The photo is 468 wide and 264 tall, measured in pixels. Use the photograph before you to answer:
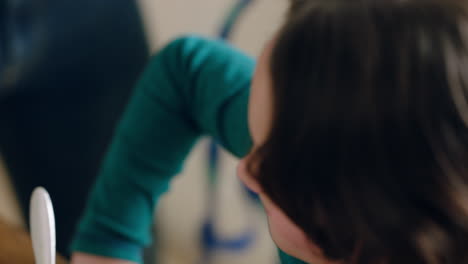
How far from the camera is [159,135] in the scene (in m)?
0.36

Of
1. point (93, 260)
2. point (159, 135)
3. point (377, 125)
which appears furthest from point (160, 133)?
point (377, 125)

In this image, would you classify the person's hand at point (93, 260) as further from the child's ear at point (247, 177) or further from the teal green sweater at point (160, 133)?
the child's ear at point (247, 177)

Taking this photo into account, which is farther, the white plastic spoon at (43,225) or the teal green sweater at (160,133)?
the teal green sweater at (160,133)

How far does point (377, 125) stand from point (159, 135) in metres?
0.22

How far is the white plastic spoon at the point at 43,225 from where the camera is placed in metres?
0.24

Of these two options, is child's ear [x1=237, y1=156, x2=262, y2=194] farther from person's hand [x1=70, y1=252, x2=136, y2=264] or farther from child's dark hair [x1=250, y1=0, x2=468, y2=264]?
person's hand [x1=70, y1=252, x2=136, y2=264]

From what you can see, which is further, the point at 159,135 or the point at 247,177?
the point at 159,135

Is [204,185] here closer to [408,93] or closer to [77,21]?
[77,21]

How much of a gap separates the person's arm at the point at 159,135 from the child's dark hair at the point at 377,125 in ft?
0.47

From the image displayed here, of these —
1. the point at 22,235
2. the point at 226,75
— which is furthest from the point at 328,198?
the point at 22,235

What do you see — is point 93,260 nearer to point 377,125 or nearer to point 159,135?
point 159,135

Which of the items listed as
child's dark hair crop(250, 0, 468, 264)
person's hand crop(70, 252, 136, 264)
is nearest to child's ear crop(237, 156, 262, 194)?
child's dark hair crop(250, 0, 468, 264)

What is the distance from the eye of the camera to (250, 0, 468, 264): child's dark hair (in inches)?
6.5

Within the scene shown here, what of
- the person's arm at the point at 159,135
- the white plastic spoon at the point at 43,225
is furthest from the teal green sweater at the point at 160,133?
the white plastic spoon at the point at 43,225
